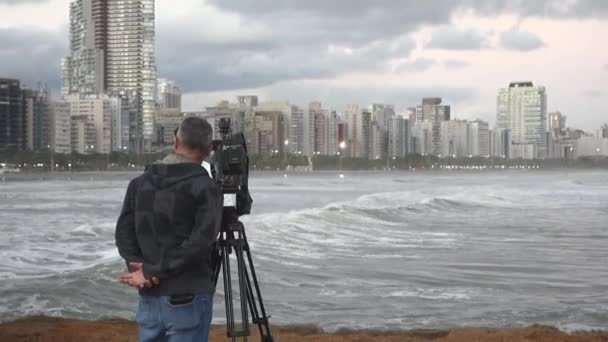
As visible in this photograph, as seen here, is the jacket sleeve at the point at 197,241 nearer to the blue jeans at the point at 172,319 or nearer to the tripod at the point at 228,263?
the blue jeans at the point at 172,319

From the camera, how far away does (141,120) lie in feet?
525

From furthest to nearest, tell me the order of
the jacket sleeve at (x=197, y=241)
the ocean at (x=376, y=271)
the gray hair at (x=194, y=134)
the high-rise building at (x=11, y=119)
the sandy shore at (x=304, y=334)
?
the high-rise building at (x=11, y=119)
the ocean at (x=376, y=271)
the sandy shore at (x=304, y=334)
the gray hair at (x=194, y=134)
the jacket sleeve at (x=197, y=241)

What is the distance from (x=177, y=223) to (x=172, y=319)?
0.34 m

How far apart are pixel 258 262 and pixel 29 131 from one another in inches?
5255

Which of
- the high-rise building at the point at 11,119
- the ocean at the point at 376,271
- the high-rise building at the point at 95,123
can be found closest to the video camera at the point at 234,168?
the ocean at the point at 376,271

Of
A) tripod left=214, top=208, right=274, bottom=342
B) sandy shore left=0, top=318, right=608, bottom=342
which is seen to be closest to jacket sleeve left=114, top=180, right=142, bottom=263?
tripod left=214, top=208, right=274, bottom=342

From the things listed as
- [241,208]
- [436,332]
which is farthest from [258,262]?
[241,208]

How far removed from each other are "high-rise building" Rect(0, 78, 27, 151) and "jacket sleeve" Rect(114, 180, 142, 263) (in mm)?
134984

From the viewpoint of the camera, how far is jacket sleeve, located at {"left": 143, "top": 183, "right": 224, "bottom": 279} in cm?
269

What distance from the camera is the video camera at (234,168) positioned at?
3160 millimetres

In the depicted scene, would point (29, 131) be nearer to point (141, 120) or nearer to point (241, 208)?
point (141, 120)

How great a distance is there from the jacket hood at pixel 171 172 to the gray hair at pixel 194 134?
0.08 metres

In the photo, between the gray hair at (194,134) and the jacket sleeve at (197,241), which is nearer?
the jacket sleeve at (197,241)

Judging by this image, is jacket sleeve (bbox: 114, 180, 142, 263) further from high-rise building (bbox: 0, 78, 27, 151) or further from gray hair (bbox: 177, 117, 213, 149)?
high-rise building (bbox: 0, 78, 27, 151)
